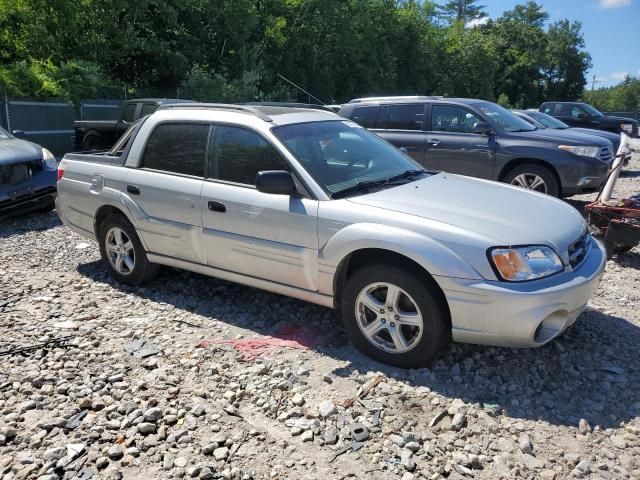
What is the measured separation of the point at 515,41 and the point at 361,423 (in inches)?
2558

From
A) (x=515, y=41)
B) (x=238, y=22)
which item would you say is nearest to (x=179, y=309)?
(x=238, y=22)

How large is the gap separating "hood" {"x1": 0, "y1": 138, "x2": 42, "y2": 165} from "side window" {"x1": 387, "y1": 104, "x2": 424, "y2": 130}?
5.40 meters

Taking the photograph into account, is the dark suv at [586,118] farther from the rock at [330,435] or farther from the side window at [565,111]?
the rock at [330,435]

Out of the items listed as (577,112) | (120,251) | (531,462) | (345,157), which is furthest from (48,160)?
(577,112)

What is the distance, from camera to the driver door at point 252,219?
13.3 ft

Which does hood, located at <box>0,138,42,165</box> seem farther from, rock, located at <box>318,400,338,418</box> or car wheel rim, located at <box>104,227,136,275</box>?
rock, located at <box>318,400,338,418</box>

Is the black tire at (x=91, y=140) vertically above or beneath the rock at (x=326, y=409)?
above

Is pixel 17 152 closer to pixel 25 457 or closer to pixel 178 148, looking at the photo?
pixel 178 148

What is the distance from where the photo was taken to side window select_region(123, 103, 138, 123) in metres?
12.3

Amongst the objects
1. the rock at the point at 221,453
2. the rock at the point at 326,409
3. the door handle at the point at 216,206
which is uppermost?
the door handle at the point at 216,206

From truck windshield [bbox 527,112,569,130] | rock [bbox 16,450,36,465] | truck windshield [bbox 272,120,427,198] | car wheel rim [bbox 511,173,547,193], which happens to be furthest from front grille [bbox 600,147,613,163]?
rock [bbox 16,450,36,465]

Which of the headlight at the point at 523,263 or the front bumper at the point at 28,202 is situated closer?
the headlight at the point at 523,263

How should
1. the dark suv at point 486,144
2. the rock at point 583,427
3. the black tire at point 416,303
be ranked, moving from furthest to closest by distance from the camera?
the dark suv at point 486,144 → the black tire at point 416,303 → the rock at point 583,427

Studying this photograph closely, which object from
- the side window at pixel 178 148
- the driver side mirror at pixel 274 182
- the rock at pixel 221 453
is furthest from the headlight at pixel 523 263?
the side window at pixel 178 148
